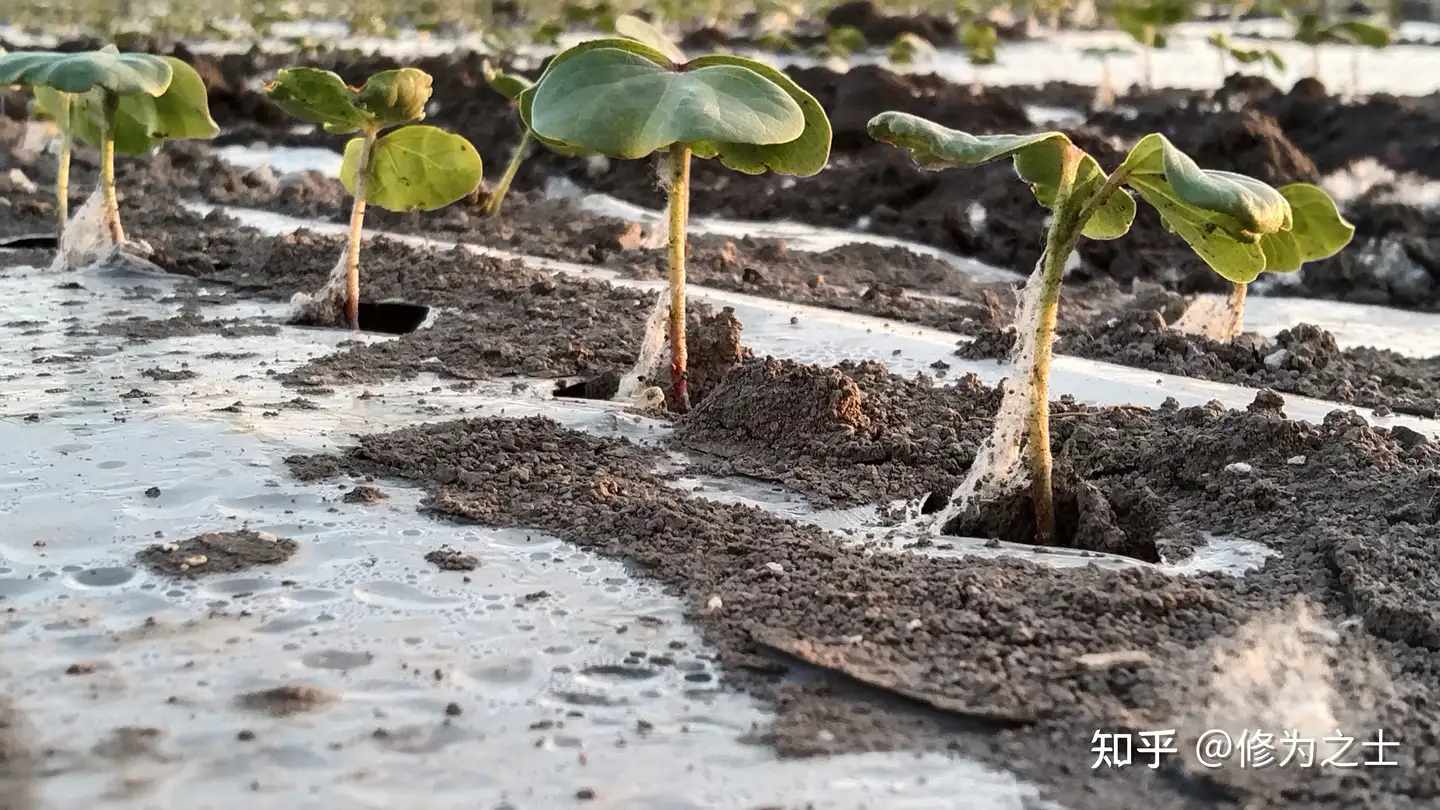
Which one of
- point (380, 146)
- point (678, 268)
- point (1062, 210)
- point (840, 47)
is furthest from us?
point (840, 47)

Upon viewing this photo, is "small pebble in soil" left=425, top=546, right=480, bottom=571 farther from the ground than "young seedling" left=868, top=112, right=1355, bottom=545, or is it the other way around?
"young seedling" left=868, top=112, right=1355, bottom=545

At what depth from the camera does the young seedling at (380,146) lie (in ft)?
10.8

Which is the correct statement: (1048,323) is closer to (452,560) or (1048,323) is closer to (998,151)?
(998,151)

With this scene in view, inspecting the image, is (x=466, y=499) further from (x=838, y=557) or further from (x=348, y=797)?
(x=348, y=797)

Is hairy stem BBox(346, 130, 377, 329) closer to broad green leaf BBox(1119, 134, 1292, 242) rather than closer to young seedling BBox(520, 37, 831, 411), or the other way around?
young seedling BBox(520, 37, 831, 411)

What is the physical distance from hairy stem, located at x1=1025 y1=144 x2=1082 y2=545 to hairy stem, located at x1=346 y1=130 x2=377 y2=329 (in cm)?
200

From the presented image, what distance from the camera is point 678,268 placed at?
9.45ft

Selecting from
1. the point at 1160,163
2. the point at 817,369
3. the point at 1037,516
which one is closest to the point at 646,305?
the point at 817,369

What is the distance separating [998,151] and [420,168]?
6.75 feet

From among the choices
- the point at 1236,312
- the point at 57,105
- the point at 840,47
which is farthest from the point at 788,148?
the point at 840,47

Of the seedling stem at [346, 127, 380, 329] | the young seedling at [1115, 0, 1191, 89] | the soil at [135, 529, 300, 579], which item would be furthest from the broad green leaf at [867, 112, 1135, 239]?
the young seedling at [1115, 0, 1191, 89]

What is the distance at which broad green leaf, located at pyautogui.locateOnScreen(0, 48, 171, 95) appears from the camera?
11.5ft

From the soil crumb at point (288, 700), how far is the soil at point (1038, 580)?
535mm

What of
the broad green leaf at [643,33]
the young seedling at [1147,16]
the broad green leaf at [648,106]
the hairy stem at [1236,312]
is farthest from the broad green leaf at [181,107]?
the young seedling at [1147,16]
